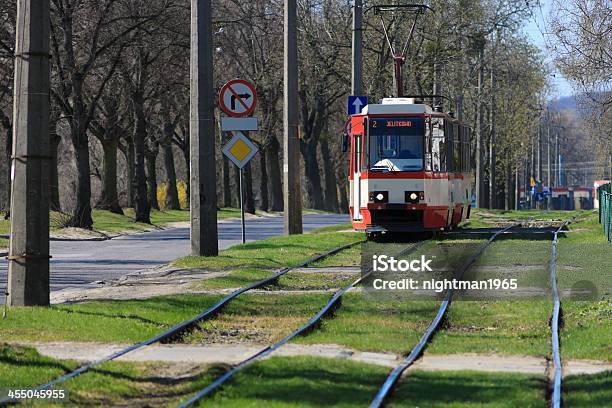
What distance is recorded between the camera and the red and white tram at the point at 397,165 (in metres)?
31.9

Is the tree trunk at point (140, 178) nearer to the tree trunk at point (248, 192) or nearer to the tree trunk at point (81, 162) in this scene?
the tree trunk at point (81, 162)

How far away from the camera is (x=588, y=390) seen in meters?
11.1

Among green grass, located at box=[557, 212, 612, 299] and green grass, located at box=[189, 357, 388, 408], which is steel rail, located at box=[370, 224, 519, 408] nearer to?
green grass, located at box=[189, 357, 388, 408]

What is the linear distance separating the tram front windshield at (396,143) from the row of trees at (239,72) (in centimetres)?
903

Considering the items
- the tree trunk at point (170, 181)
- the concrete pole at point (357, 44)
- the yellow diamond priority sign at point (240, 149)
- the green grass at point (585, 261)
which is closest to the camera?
the green grass at point (585, 261)

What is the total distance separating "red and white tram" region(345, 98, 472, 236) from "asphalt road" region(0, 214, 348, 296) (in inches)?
174

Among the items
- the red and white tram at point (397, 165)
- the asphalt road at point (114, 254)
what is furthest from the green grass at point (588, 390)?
the red and white tram at point (397, 165)

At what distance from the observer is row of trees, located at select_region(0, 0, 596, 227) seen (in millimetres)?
43344

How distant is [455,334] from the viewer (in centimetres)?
1531

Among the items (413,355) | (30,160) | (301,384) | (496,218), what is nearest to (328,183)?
(496,218)

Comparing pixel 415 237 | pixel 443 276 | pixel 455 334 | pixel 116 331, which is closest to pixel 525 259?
pixel 443 276

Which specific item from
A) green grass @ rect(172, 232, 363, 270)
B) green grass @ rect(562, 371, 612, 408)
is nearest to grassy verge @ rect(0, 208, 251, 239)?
green grass @ rect(172, 232, 363, 270)

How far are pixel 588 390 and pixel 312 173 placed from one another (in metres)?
67.4

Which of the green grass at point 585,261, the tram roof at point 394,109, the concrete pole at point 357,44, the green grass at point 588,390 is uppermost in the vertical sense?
the concrete pole at point 357,44
